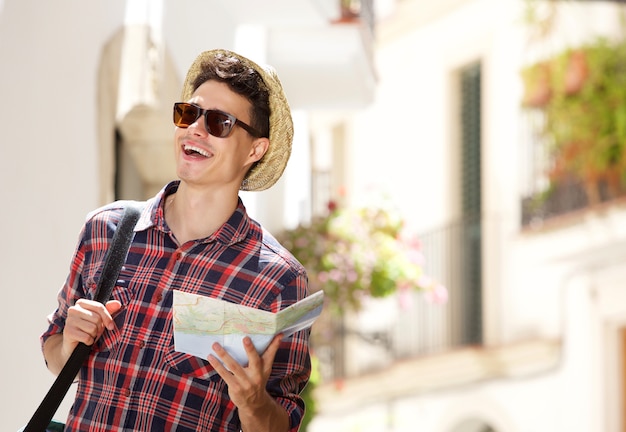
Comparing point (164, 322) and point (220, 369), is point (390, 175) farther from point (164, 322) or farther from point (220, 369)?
point (220, 369)

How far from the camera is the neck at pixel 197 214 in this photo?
8.58ft

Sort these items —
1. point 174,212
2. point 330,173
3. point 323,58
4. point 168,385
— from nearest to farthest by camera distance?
point 168,385 < point 174,212 < point 323,58 < point 330,173

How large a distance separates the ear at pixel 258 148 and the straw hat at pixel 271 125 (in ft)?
0.09

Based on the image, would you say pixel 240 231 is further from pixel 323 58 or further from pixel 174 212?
pixel 323 58

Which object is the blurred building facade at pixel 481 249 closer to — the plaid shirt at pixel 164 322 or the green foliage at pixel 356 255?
the green foliage at pixel 356 255

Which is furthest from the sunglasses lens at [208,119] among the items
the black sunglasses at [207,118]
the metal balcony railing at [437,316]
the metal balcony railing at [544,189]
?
the metal balcony railing at [437,316]

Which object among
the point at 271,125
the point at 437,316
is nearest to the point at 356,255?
the point at 271,125

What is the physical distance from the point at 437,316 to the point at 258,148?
45.5 ft

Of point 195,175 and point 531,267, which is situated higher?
point 531,267

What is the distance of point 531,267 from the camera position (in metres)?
15.4

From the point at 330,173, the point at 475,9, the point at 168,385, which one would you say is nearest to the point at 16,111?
the point at 168,385

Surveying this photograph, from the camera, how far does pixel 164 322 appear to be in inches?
99.0

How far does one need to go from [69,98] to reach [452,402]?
1250 centimetres

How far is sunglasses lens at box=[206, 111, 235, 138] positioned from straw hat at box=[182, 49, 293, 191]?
14cm
